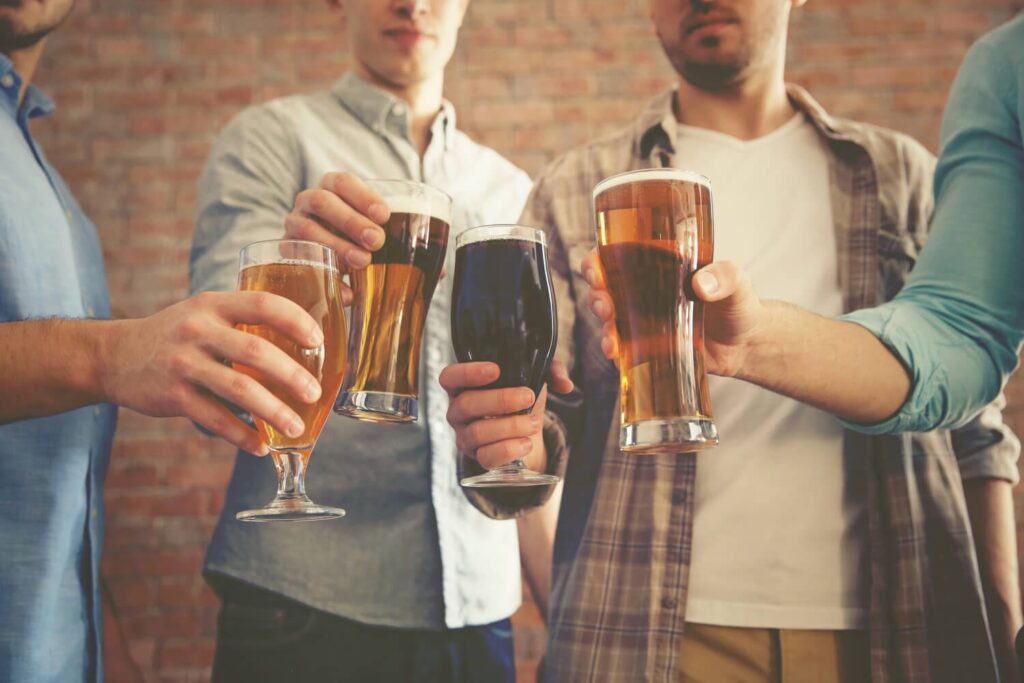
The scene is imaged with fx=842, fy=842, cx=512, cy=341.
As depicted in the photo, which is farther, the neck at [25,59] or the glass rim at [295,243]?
the neck at [25,59]

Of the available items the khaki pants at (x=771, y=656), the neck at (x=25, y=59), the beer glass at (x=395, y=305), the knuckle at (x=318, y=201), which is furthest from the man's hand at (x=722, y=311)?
the neck at (x=25, y=59)

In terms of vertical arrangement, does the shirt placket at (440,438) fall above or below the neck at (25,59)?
below

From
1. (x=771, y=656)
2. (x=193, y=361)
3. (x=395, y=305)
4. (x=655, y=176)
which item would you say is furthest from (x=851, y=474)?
(x=193, y=361)

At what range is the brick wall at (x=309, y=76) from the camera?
10.2 feet

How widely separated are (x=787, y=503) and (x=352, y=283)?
72 cm

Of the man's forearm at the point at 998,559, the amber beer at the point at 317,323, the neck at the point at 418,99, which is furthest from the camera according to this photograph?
the neck at the point at 418,99

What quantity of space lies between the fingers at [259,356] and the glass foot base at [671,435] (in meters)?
0.34

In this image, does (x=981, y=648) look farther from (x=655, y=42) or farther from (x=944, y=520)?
(x=655, y=42)

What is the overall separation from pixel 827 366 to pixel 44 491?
1111 millimetres

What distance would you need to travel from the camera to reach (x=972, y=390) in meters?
1.10

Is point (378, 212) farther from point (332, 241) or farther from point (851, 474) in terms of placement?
point (851, 474)

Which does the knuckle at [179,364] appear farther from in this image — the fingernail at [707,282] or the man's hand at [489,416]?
the fingernail at [707,282]

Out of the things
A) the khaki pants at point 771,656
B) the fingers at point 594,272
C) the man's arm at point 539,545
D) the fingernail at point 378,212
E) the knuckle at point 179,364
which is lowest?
the khaki pants at point 771,656

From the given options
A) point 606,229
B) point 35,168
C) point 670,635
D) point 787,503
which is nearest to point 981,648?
point 787,503
